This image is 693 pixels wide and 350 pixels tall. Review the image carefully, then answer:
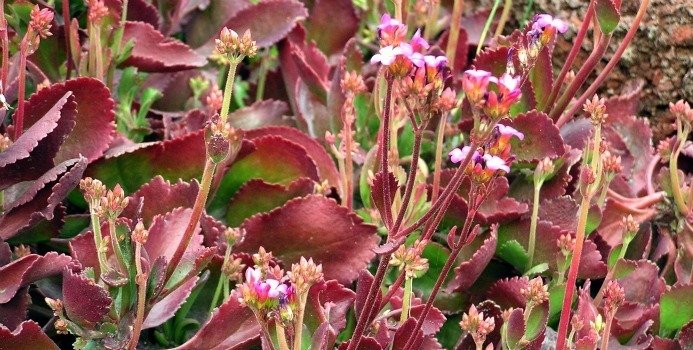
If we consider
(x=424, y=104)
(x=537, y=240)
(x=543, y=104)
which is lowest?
(x=537, y=240)

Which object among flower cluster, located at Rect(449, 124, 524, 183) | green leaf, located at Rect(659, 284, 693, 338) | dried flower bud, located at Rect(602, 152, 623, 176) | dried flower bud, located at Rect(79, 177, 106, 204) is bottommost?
green leaf, located at Rect(659, 284, 693, 338)

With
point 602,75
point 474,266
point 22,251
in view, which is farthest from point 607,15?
point 22,251

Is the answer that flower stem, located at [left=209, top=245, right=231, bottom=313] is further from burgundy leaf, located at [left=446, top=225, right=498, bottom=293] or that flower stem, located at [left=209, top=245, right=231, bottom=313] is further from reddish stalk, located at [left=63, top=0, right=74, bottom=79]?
reddish stalk, located at [left=63, top=0, right=74, bottom=79]

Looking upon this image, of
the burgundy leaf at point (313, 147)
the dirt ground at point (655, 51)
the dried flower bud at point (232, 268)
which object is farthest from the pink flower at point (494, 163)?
the dirt ground at point (655, 51)

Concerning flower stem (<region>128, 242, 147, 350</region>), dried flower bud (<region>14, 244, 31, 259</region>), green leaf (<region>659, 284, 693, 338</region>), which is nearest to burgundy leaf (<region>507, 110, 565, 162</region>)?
green leaf (<region>659, 284, 693, 338</region>)

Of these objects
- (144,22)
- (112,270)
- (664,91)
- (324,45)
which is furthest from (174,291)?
(664,91)

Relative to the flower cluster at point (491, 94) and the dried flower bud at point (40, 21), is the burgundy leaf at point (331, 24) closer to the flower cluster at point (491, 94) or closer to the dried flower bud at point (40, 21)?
the dried flower bud at point (40, 21)

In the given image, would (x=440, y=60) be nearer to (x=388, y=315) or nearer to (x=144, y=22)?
(x=388, y=315)
